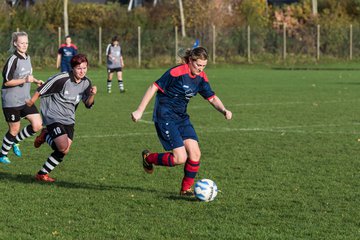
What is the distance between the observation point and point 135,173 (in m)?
11.7

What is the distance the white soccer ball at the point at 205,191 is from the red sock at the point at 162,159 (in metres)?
0.60

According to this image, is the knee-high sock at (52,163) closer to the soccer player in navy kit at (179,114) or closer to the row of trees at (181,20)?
the soccer player in navy kit at (179,114)

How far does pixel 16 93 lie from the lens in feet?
42.3

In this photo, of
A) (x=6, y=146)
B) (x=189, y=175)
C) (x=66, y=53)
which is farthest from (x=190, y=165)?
(x=66, y=53)

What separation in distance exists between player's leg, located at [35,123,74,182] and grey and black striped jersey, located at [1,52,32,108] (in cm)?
177

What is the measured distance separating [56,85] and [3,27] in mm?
43105

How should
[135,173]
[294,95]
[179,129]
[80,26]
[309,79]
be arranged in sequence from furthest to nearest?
[80,26]
[309,79]
[294,95]
[135,173]
[179,129]

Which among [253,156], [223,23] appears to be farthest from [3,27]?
[253,156]

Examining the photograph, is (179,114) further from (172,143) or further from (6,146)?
(6,146)

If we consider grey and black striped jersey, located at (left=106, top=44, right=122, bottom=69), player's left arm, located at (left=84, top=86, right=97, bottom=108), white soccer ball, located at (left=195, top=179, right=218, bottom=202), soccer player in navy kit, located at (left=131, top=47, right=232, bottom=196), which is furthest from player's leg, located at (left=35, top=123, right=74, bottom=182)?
grey and black striped jersey, located at (left=106, top=44, right=122, bottom=69)

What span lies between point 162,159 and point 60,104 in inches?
69.9

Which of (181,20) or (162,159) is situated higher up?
(181,20)

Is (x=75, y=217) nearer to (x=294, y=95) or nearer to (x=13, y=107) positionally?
(x=13, y=107)

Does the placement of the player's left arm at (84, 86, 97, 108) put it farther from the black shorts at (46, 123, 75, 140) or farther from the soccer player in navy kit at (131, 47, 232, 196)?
the soccer player in navy kit at (131, 47, 232, 196)
